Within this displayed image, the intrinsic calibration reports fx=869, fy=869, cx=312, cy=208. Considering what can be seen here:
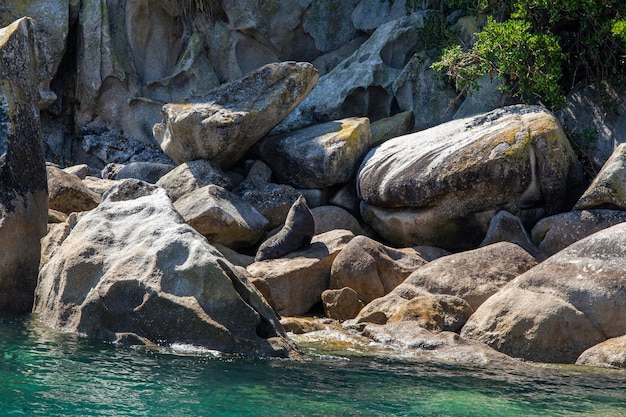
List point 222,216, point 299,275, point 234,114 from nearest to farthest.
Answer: point 299,275 < point 222,216 < point 234,114

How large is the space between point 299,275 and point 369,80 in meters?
7.52

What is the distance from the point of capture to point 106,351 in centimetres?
824

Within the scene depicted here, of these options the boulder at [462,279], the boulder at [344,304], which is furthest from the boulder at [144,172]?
the boulder at [462,279]

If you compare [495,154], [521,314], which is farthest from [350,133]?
[521,314]

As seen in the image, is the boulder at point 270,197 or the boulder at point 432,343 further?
the boulder at point 270,197

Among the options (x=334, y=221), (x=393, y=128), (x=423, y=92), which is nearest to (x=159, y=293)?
(x=334, y=221)

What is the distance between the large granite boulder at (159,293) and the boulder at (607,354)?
10.5ft

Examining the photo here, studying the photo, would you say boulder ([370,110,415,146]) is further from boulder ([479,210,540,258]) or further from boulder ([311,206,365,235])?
boulder ([479,210,540,258])

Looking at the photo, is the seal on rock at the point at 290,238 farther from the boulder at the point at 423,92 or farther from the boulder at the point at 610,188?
the boulder at the point at 423,92

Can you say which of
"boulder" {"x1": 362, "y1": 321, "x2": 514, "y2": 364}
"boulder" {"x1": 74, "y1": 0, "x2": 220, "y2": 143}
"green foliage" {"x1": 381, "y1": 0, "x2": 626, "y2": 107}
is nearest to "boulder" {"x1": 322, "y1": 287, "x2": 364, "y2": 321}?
"boulder" {"x1": 362, "y1": 321, "x2": 514, "y2": 364}

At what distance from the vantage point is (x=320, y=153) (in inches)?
633

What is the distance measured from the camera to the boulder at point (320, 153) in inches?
628

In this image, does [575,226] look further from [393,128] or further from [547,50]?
[393,128]

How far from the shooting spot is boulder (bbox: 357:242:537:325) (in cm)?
1113
